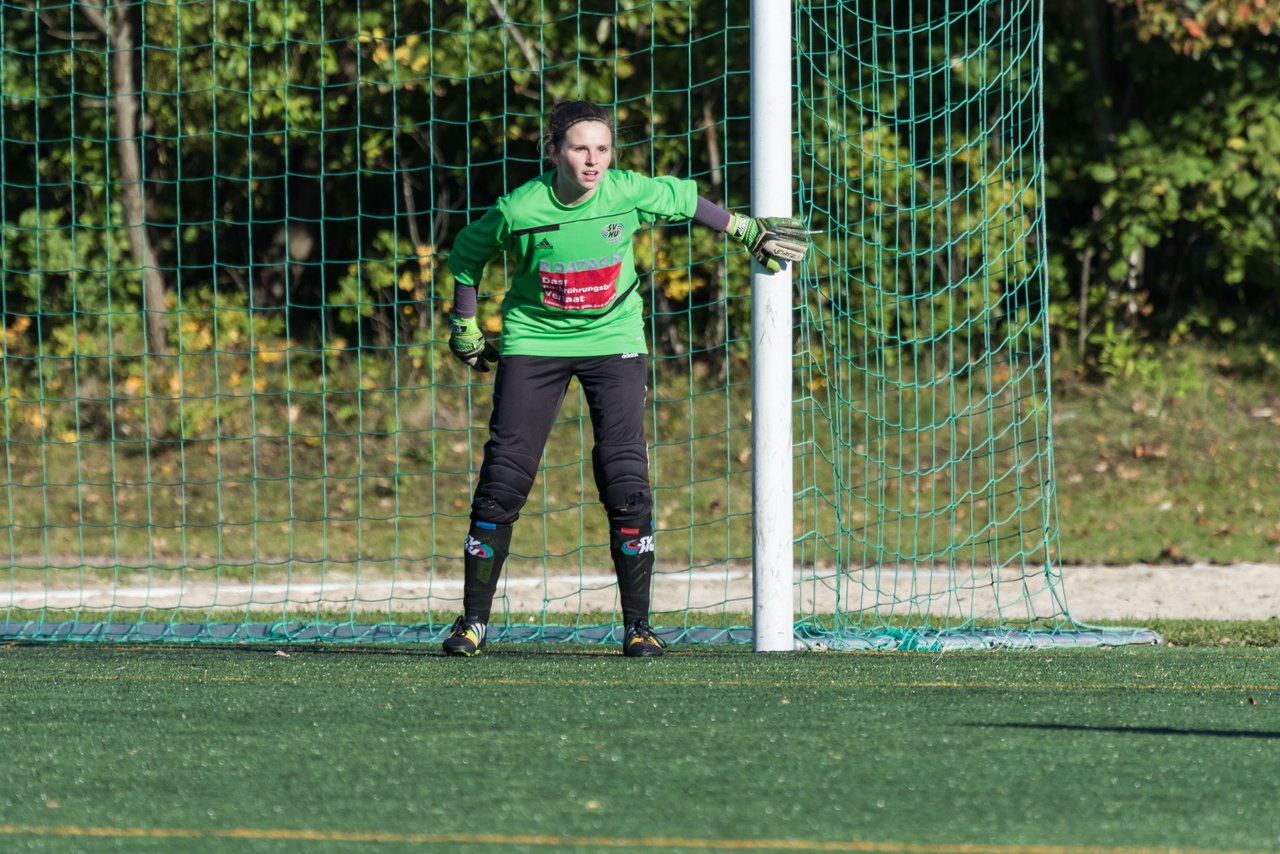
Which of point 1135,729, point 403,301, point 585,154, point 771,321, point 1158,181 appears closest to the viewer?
point 1135,729

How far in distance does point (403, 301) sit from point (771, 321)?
401cm

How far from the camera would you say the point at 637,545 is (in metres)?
5.25

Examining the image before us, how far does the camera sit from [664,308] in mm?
10992

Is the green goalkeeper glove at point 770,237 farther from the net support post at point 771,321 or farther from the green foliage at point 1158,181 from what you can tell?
the green foliage at point 1158,181

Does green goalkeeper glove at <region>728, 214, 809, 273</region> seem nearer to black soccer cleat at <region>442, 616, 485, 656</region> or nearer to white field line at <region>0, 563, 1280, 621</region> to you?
black soccer cleat at <region>442, 616, 485, 656</region>

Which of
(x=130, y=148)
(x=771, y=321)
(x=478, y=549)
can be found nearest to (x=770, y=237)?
(x=771, y=321)

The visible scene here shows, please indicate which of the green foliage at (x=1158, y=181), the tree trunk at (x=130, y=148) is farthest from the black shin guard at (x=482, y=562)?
the green foliage at (x=1158, y=181)

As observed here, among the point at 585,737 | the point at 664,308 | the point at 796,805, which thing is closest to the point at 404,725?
the point at 585,737

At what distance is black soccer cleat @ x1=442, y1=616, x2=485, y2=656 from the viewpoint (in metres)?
5.21

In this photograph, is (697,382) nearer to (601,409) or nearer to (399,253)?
(399,253)

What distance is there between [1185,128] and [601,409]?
25.9 feet

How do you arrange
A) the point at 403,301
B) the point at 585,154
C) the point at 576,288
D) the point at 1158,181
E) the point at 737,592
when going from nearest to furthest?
the point at 585,154
the point at 576,288
the point at 737,592
the point at 403,301
the point at 1158,181

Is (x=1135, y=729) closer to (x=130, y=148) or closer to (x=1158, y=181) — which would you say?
(x=1158, y=181)

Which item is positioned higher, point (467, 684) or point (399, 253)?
point (399, 253)
